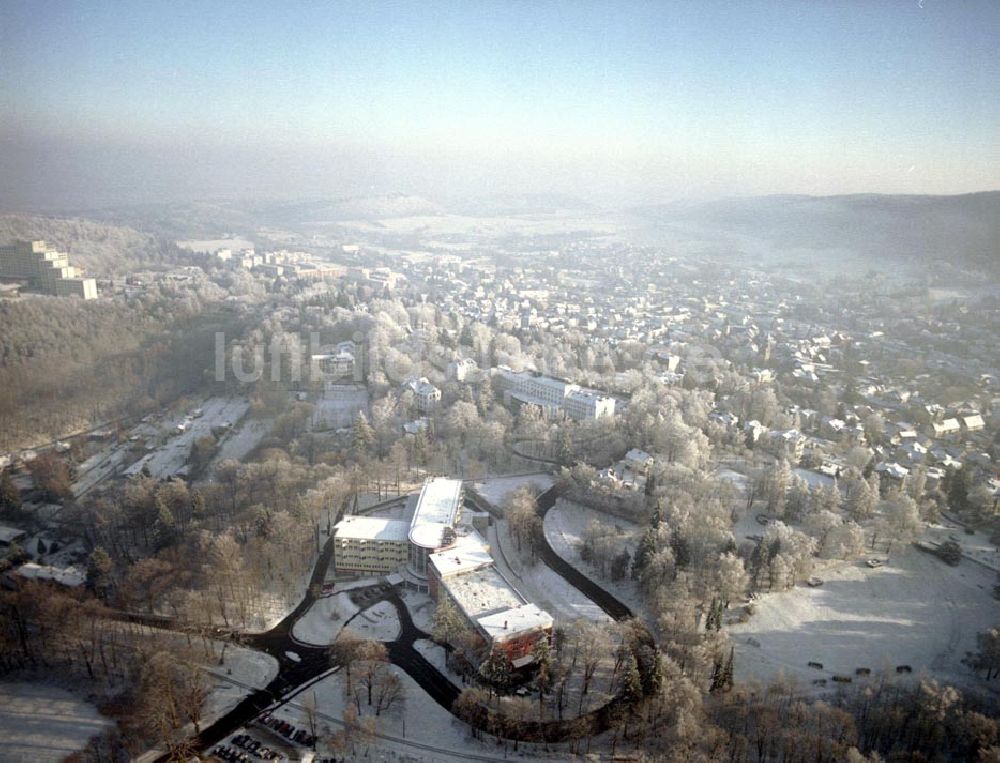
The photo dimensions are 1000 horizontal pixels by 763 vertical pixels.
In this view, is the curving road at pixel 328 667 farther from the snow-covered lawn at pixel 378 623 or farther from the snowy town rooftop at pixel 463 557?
the snowy town rooftop at pixel 463 557

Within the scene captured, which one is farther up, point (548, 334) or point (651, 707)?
point (548, 334)

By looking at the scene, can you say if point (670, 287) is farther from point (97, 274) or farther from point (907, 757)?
point (907, 757)

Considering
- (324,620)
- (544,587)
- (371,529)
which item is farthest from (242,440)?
(544,587)

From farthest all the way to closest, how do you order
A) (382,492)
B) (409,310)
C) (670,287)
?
(670,287) < (409,310) < (382,492)

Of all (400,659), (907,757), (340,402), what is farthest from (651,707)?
(340,402)

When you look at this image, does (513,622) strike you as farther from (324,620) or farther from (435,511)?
(435,511)

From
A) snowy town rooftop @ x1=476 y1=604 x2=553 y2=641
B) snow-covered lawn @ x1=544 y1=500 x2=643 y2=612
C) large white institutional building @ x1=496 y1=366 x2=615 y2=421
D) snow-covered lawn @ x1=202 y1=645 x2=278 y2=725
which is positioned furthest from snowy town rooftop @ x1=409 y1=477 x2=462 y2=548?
large white institutional building @ x1=496 y1=366 x2=615 y2=421

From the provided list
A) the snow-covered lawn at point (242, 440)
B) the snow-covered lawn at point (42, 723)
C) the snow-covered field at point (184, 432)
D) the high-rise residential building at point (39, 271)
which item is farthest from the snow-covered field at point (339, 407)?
the high-rise residential building at point (39, 271)
